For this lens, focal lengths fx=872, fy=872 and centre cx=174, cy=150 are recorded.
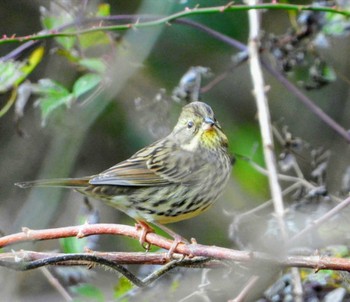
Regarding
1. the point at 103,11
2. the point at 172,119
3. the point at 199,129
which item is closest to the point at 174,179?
the point at 199,129

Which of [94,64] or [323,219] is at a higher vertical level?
[94,64]

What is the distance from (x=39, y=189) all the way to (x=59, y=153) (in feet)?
0.59

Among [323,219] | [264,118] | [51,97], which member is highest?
[51,97]

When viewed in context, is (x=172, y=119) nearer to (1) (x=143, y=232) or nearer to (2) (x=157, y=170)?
(2) (x=157, y=170)

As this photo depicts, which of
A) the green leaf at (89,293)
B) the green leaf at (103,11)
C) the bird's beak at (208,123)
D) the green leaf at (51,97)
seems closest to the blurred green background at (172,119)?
the green leaf at (103,11)

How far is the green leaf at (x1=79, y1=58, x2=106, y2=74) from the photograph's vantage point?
13.6ft

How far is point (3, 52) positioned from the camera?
19.2ft

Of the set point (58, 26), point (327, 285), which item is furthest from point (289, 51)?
point (327, 285)

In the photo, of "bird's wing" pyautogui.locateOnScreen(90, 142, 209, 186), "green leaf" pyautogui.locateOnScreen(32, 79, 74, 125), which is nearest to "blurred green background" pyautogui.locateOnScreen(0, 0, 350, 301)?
"green leaf" pyautogui.locateOnScreen(32, 79, 74, 125)

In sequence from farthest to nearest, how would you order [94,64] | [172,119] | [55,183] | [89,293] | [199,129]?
[172,119], [94,64], [199,129], [89,293], [55,183]

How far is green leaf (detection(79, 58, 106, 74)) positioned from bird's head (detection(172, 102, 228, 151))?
0.62 m

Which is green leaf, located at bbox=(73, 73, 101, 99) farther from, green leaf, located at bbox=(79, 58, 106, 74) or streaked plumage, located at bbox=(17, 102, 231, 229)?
streaked plumage, located at bbox=(17, 102, 231, 229)

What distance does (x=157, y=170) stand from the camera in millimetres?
3658

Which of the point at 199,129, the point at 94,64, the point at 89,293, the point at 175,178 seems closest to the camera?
the point at 89,293
